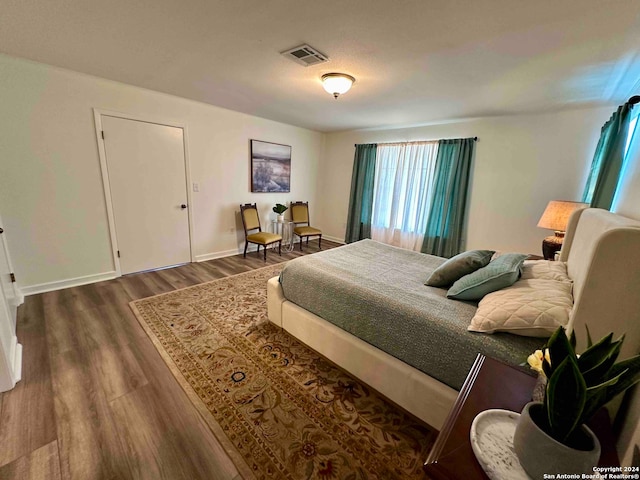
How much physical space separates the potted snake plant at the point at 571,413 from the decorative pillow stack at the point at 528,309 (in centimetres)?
64

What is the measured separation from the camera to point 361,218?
5137 mm

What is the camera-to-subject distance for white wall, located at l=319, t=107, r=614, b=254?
10.2 feet

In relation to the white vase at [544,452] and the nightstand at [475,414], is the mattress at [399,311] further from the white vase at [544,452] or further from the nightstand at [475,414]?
the white vase at [544,452]

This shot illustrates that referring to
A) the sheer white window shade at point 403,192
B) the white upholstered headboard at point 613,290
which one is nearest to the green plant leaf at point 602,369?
the white upholstered headboard at point 613,290

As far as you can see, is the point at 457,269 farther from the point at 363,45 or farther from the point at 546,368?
the point at 363,45

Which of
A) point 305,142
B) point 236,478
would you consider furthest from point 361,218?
point 236,478

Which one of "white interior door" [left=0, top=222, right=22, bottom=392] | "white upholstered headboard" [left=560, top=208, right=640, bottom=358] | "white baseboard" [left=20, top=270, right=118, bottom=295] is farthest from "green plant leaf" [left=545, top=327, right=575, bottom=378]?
"white baseboard" [left=20, top=270, right=118, bottom=295]

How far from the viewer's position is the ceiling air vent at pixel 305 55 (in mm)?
1955

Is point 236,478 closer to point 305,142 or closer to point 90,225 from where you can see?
point 90,225

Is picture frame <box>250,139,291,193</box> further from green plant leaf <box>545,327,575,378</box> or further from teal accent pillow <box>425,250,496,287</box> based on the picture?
green plant leaf <box>545,327,575,378</box>

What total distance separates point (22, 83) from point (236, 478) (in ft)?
12.4

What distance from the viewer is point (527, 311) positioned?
1.22 m

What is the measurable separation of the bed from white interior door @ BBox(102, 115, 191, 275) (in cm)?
224

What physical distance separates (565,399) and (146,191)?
13.4ft
